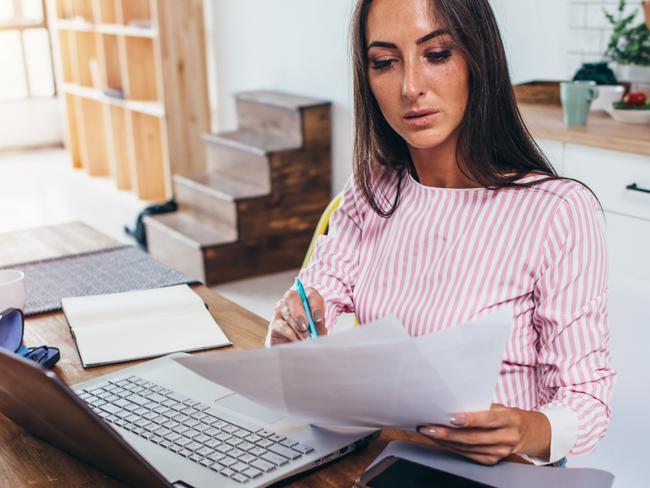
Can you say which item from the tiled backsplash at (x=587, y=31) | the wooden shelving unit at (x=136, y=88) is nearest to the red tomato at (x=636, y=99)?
the tiled backsplash at (x=587, y=31)

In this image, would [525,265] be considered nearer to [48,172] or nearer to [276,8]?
[276,8]

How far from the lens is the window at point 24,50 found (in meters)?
7.02

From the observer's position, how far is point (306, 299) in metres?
1.22

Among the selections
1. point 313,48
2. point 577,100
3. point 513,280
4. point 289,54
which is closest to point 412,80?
point 513,280

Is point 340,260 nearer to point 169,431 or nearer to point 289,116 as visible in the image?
point 169,431

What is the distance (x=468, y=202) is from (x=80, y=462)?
65 cm

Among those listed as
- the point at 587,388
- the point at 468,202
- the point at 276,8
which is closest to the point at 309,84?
the point at 276,8

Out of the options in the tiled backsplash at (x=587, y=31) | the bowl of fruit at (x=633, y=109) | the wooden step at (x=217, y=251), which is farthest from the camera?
the wooden step at (x=217, y=251)

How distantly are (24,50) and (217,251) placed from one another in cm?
439

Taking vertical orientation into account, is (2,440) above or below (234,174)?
above

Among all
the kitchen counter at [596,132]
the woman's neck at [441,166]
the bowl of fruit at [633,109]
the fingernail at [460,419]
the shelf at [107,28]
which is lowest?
the fingernail at [460,419]

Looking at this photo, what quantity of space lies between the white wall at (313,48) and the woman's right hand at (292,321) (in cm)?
174

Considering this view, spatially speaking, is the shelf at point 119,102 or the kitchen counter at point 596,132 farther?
the shelf at point 119,102

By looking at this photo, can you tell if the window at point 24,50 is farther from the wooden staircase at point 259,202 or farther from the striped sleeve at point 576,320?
the striped sleeve at point 576,320
